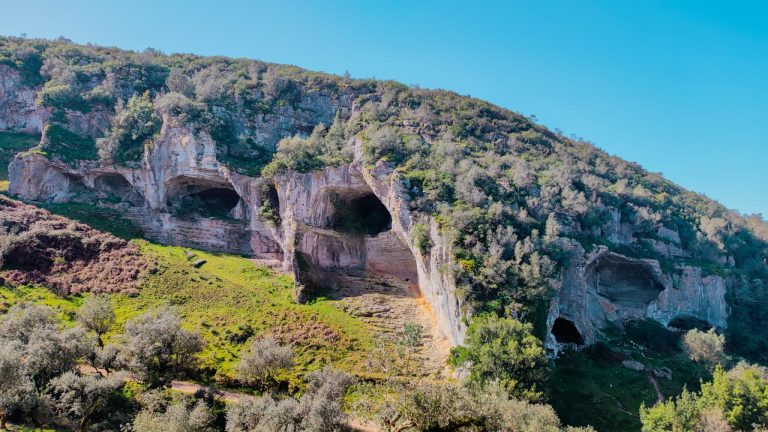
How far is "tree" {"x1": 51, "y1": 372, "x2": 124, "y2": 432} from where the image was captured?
807 inches

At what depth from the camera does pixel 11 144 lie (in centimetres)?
5059

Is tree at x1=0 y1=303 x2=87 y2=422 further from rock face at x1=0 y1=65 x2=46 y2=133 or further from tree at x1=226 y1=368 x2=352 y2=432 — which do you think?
rock face at x1=0 y1=65 x2=46 y2=133

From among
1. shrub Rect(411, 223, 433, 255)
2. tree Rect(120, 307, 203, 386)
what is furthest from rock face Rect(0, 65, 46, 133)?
shrub Rect(411, 223, 433, 255)

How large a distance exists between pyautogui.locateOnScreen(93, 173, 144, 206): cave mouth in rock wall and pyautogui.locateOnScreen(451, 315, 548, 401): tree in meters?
37.8

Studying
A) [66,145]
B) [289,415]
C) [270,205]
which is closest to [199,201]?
[270,205]

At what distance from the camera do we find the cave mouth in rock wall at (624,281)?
43281mm

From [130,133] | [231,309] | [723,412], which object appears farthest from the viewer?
[130,133]

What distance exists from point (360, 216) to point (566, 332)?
21.9 metres

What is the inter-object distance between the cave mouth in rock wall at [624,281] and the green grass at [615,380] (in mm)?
4298

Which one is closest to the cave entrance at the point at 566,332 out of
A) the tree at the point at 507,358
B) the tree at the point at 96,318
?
the tree at the point at 507,358

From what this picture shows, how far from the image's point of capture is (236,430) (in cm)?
2016

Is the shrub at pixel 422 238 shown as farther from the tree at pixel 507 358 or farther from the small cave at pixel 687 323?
the small cave at pixel 687 323

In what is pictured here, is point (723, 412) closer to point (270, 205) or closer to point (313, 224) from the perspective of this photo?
point (313, 224)

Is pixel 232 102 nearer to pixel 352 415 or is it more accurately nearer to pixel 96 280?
pixel 96 280
